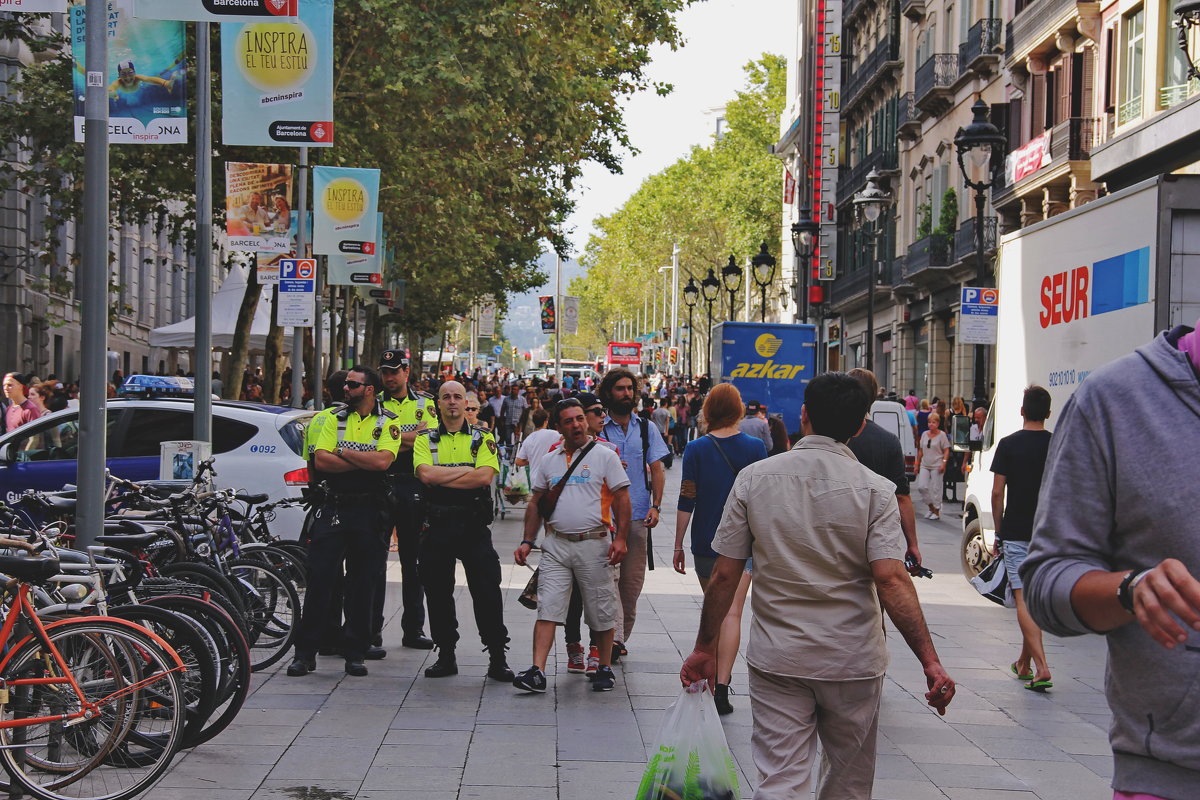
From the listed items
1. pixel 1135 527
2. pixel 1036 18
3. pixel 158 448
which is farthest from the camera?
pixel 1036 18

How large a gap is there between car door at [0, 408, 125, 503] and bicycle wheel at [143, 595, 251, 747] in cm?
650

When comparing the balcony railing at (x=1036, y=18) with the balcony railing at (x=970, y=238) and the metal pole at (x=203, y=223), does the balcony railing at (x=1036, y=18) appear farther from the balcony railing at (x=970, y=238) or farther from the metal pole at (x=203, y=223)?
the metal pole at (x=203, y=223)

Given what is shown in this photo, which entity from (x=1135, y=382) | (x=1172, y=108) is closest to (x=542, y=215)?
(x=1172, y=108)

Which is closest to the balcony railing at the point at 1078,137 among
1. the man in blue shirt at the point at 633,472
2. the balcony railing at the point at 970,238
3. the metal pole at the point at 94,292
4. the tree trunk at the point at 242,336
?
the balcony railing at the point at 970,238

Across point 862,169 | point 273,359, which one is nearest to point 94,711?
point 273,359

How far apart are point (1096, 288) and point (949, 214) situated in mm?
28156

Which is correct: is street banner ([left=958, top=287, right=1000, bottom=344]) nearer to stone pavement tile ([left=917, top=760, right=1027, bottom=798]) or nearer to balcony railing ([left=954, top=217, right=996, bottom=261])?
stone pavement tile ([left=917, top=760, right=1027, bottom=798])

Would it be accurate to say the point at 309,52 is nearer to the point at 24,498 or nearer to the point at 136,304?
the point at 24,498

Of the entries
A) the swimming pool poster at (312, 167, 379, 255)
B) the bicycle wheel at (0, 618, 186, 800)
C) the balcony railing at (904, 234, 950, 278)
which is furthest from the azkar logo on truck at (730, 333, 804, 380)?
the bicycle wheel at (0, 618, 186, 800)

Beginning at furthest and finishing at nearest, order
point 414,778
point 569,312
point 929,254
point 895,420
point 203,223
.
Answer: point 569,312 < point 929,254 < point 895,420 < point 203,223 < point 414,778

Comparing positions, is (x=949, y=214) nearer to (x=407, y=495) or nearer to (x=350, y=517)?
(x=407, y=495)

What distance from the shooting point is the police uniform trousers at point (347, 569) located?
30.9 ft

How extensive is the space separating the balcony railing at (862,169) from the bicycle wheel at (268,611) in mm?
41128

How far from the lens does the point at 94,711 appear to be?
611cm
